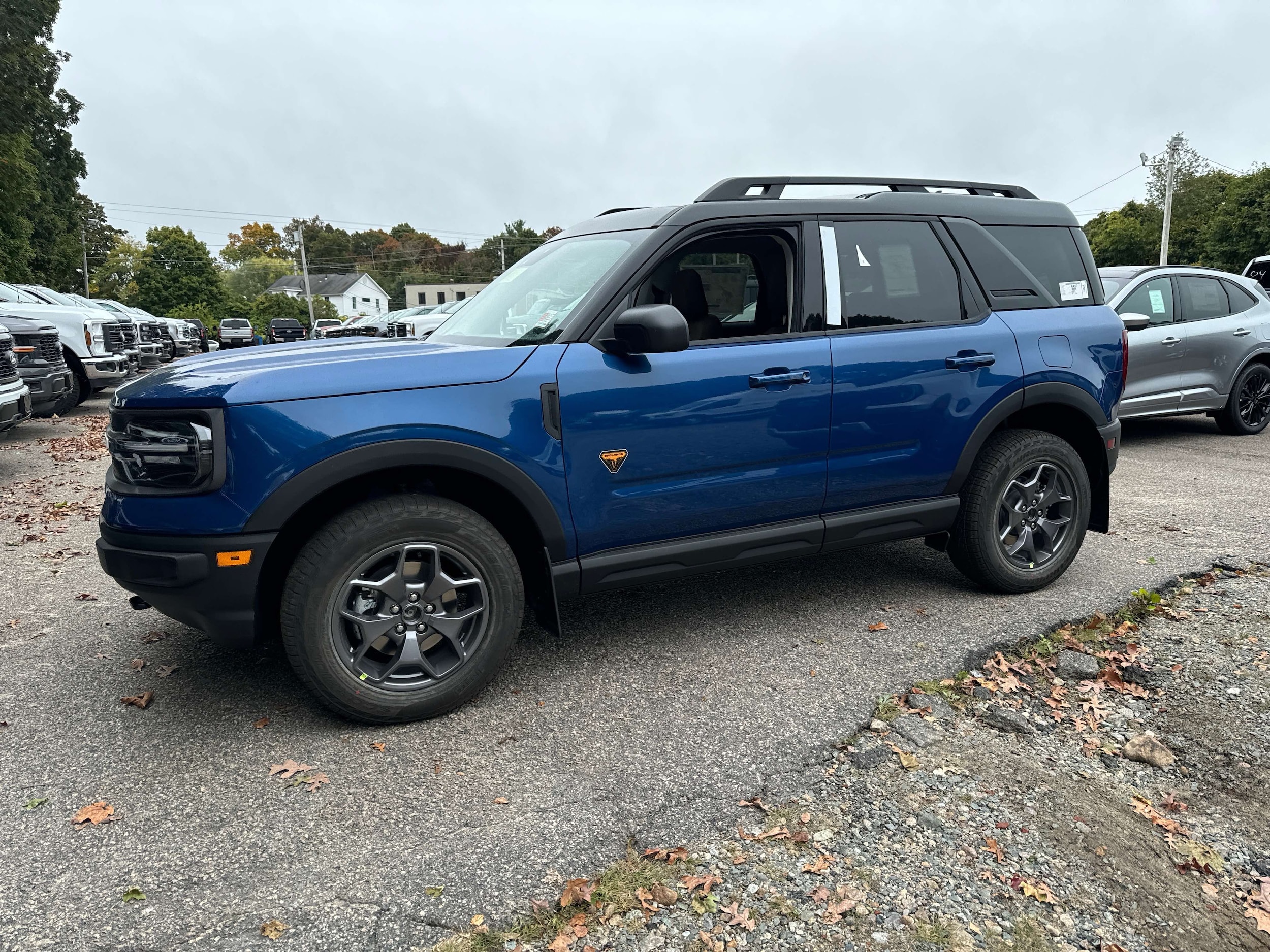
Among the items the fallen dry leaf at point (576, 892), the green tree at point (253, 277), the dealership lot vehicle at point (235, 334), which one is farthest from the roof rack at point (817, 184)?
A: the green tree at point (253, 277)

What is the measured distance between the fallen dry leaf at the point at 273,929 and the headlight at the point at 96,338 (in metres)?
13.0

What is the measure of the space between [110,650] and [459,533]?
6.69 feet

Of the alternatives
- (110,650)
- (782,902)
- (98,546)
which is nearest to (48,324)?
(110,650)

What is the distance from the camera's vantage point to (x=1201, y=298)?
9.19 meters

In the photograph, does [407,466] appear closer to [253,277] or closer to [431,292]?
[431,292]

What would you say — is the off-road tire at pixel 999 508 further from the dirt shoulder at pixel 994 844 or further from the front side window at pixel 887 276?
the dirt shoulder at pixel 994 844

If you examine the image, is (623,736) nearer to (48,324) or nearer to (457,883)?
(457,883)

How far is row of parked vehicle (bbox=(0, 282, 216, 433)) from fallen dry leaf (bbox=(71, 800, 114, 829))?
21.1 ft

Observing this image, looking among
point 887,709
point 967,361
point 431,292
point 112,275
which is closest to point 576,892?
point 887,709

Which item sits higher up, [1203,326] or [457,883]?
[1203,326]

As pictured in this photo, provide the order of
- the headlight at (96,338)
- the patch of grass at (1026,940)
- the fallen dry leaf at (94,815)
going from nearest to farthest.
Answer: the patch of grass at (1026,940)
the fallen dry leaf at (94,815)
the headlight at (96,338)

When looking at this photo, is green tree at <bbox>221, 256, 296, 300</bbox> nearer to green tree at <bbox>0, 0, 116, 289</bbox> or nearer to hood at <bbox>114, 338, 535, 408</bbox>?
green tree at <bbox>0, 0, 116, 289</bbox>

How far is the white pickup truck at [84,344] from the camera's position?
1265 centimetres

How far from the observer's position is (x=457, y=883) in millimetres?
2486
